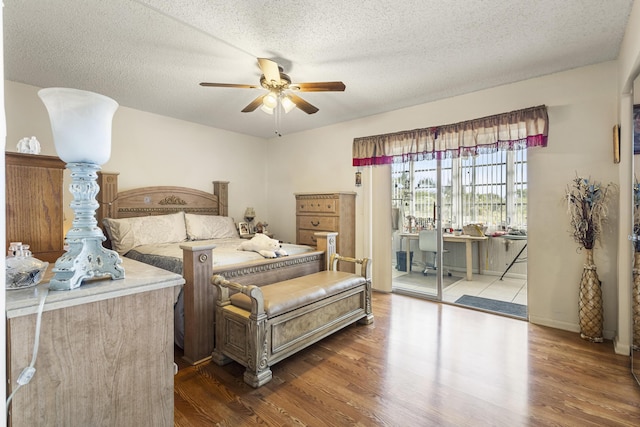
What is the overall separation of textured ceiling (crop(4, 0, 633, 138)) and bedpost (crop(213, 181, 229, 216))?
1598 millimetres

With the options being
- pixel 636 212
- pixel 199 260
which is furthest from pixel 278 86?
pixel 636 212

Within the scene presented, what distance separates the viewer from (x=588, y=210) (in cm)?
262

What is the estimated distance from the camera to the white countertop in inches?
34.7

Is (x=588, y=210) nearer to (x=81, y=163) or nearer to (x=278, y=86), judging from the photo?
(x=278, y=86)

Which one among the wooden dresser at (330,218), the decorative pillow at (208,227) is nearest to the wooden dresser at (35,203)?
the decorative pillow at (208,227)

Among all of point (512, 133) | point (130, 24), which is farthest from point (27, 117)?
point (512, 133)

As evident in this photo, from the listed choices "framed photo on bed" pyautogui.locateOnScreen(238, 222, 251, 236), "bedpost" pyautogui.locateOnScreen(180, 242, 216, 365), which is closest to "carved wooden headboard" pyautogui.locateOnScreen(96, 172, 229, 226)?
"framed photo on bed" pyautogui.locateOnScreen(238, 222, 251, 236)

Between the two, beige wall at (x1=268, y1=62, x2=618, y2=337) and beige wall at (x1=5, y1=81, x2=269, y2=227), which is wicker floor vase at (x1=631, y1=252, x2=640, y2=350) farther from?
beige wall at (x1=5, y1=81, x2=269, y2=227)

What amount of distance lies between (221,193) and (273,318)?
3.11m

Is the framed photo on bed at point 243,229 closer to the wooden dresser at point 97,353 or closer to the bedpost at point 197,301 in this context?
the bedpost at point 197,301

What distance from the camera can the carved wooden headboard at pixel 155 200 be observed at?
361 centimetres

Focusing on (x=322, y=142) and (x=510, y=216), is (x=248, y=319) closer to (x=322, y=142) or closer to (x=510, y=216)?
(x=322, y=142)

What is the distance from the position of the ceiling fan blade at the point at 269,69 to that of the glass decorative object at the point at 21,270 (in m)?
1.73

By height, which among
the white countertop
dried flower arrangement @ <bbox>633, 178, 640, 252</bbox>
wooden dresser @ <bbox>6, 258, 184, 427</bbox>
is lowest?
wooden dresser @ <bbox>6, 258, 184, 427</bbox>
